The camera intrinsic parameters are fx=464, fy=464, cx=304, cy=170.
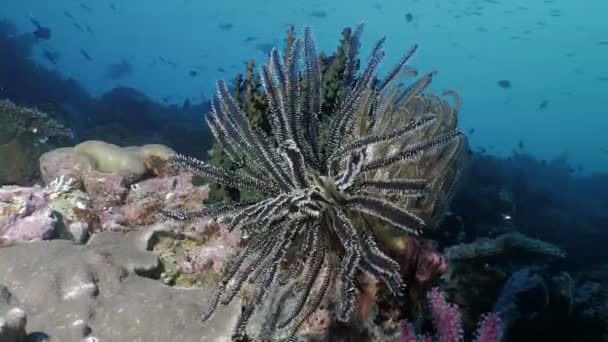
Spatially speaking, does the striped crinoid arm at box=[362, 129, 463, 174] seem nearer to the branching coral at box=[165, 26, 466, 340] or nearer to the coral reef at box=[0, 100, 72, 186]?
the branching coral at box=[165, 26, 466, 340]

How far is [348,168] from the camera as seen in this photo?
11.0 feet

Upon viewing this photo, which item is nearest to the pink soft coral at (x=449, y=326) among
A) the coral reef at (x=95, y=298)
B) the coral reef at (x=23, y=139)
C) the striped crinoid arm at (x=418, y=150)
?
the striped crinoid arm at (x=418, y=150)

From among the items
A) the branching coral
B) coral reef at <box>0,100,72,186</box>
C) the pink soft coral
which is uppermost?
the branching coral

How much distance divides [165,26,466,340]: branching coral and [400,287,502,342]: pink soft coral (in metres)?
0.26

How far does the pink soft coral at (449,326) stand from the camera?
9.33 feet

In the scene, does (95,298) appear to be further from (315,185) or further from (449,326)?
(449,326)

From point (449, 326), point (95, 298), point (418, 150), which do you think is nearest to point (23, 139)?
point (95, 298)

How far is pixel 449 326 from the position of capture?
2992 mm

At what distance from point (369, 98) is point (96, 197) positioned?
11.5ft

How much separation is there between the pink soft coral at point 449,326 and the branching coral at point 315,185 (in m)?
0.26

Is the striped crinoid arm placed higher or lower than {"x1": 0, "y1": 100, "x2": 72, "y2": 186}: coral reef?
higher

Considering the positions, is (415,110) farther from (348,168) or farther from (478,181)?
(478,181)

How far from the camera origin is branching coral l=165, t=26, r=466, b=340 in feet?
10.4

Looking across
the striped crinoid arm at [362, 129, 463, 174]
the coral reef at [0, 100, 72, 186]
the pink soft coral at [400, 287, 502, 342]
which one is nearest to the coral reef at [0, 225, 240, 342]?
the pink soft coral at [400, 287, 502, 342]
